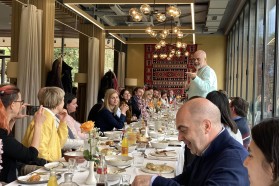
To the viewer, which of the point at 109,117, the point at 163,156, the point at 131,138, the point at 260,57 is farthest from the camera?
the point at 260,57

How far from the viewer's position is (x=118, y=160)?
9.11ft

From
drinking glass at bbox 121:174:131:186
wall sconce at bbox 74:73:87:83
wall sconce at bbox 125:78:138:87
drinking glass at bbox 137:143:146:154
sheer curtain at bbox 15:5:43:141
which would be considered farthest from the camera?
wall sconce at bbox 125:78:138:87

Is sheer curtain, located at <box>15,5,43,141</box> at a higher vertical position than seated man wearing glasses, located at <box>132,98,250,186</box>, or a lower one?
higher

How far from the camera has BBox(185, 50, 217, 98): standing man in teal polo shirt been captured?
4.88 metres

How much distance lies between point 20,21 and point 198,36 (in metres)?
8.60

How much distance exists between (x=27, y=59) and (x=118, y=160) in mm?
3878

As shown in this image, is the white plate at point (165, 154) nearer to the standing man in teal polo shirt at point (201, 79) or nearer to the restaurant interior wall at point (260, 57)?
the standing man in teal polo shirt at point (201, 79)

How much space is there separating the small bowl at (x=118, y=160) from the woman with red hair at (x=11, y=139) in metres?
0.62

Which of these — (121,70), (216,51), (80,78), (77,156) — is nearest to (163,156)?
(77,156)

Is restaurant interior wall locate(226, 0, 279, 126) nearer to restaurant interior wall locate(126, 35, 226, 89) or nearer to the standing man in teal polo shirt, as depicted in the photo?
the standing man in teal polo shirt

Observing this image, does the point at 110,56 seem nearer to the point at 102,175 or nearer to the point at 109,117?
the point at 109,117

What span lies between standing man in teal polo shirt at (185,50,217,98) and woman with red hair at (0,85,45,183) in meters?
2.39

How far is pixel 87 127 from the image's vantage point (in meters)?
2.79

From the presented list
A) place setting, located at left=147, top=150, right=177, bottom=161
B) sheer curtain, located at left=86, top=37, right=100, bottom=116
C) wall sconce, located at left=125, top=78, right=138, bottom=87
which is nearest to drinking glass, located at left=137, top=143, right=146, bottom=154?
place setting, located at left=147, top=150, right=177, bottom=161
